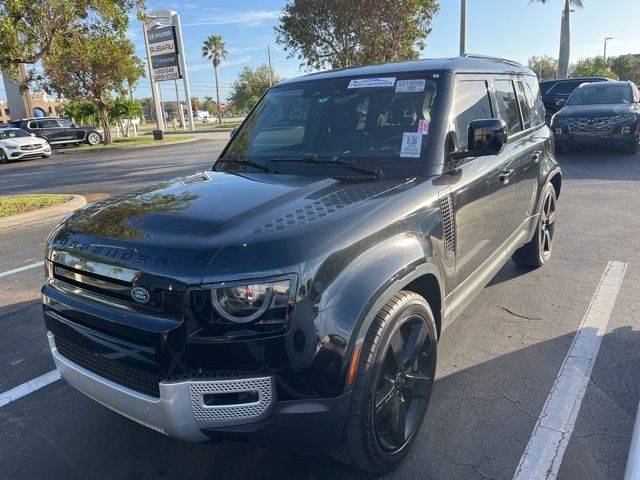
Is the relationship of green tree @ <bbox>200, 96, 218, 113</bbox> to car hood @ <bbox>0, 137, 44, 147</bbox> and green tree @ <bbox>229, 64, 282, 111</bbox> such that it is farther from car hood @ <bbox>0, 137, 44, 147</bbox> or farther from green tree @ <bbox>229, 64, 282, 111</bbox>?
car hood @ <bbox>0, 137, 44, 147</bbox>

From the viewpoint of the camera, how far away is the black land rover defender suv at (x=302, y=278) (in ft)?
6.41

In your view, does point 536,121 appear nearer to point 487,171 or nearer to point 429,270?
point 487,171

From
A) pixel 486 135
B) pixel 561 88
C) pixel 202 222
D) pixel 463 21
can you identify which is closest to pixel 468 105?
pixel 486 135

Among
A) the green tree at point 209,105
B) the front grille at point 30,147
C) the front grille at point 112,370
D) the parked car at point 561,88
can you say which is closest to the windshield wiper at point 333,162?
the front grille at point 112,370

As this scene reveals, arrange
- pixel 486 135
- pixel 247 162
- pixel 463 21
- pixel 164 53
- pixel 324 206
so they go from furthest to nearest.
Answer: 1. pixel 164 53
2. pixel 463 21
3. pixel 247 162
4. pixel 486 135
5. pixel 324 206

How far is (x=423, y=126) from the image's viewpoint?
3.07m

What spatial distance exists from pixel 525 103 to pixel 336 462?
3.63 metres

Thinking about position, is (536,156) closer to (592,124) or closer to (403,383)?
(403,383)

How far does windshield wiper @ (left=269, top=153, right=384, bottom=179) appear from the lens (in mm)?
2985

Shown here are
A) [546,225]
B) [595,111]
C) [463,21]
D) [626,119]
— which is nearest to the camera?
[546,225]

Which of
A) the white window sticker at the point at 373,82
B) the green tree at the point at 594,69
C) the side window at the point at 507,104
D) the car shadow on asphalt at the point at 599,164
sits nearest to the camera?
the white window sticker at the point at 373,82

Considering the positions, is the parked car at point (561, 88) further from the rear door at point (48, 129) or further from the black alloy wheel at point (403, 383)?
the rear door at point (48, 129)

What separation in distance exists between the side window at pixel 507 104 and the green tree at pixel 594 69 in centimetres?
5113

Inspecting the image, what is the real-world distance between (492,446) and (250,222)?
1.73m
